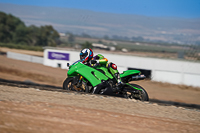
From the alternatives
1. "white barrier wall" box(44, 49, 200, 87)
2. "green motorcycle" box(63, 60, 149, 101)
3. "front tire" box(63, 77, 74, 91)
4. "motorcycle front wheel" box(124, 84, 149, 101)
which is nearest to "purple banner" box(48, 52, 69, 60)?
"white barrier wall" box(44, 49, 200, 87)

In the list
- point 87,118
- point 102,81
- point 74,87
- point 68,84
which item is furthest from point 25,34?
point 87,118

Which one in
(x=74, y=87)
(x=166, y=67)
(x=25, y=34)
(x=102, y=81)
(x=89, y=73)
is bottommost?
(x=74, y=87)

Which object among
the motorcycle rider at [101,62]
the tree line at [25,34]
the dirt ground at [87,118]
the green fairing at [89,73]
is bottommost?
the dirt ground at [87,118]

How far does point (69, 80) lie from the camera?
948cm

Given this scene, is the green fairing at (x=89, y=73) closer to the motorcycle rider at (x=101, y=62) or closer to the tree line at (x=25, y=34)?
the motorcycle rider at (x=101, y=62)

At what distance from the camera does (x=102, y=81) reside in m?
8.99

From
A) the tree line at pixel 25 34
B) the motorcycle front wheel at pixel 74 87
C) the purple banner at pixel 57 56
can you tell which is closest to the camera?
the motorcycle front wheel at pixel 74 87

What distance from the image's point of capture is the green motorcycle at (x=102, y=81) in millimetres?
→ 8836

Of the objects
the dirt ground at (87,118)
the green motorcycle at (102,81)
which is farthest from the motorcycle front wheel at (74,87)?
the dirt ground at (87,118)

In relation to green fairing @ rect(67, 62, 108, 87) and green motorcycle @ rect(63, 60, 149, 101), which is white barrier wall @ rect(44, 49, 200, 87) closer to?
green motorcycle @ rect(63, 60, 149, 101)

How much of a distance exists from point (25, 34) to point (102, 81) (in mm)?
90845

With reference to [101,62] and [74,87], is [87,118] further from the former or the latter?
[74,87]

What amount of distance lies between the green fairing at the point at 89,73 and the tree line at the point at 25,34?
82427 millimetres

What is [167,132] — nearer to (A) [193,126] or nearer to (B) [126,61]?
(A) [193,126]
